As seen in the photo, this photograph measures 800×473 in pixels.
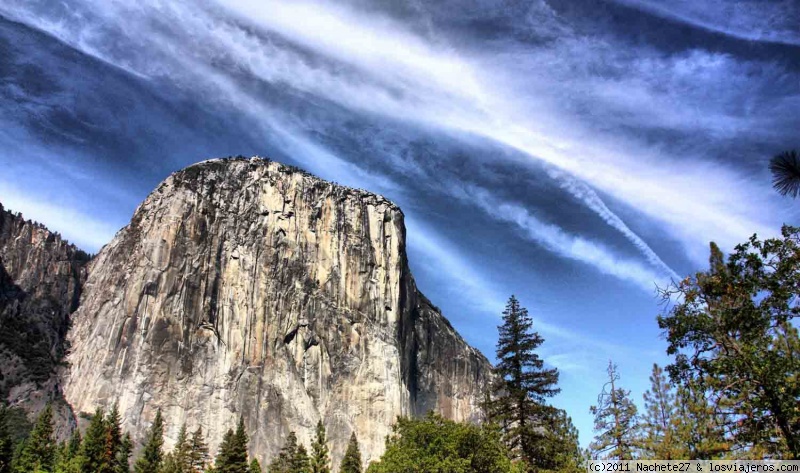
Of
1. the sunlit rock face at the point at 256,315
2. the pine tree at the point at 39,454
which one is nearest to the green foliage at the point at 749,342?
the pine tree at the point at 39,454

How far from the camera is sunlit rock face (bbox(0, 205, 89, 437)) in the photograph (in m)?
105

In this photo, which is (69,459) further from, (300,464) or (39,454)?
(300,464)

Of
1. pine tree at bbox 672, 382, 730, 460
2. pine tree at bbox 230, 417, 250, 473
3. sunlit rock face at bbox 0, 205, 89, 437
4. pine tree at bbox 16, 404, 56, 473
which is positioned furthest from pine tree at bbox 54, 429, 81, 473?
pine tree at bbox 672, 382, 730, 460

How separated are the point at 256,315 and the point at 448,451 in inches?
3293

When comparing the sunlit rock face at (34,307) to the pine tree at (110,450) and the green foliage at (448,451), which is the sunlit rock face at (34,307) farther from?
the green foliage at (448,451)

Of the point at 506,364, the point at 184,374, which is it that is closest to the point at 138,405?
the point at 184,374

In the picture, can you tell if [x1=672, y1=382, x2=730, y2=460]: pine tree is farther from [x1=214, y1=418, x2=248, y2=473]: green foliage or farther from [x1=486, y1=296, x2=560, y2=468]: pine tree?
[x1=214, y1=418, x2=248, y2=473]: green foliage

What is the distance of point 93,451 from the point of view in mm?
58062

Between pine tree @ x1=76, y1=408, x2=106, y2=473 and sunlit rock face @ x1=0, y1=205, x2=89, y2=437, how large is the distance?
136 ft

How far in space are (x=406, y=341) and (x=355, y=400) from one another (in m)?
19.1

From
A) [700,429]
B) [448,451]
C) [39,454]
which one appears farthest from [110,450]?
[700,429]

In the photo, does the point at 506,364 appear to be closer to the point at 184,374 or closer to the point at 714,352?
the point at 714,352

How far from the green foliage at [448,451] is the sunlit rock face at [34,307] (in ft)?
267

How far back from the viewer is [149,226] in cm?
11675
